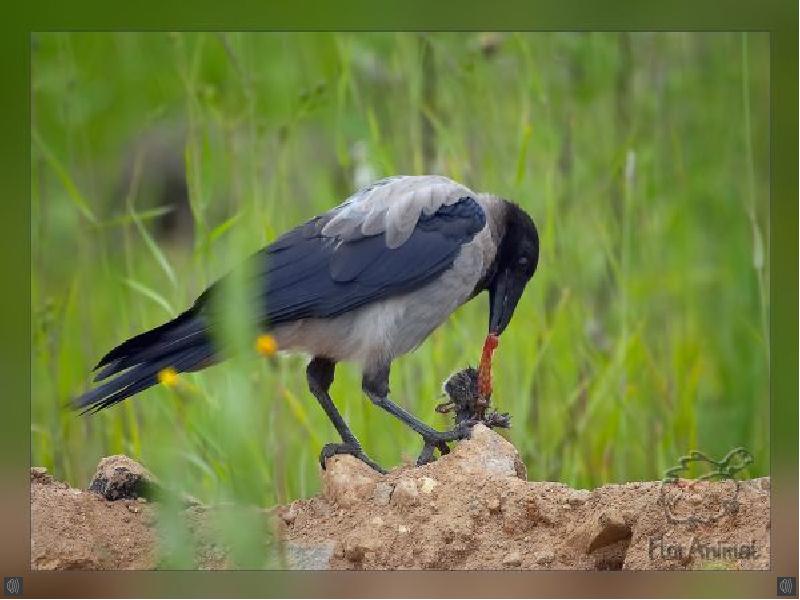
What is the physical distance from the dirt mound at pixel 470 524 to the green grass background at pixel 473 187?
113 cm

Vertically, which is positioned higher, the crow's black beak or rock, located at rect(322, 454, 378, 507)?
the crow's black beak

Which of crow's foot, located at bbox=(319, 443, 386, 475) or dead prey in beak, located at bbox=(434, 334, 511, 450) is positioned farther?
crow's foot, located at bbox=(319, 443, 386, 475)

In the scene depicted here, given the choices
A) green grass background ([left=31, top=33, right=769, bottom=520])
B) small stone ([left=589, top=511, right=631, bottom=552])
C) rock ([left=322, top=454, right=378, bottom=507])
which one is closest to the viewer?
small stone ([left=589, top=511, right=631, bottom=552])

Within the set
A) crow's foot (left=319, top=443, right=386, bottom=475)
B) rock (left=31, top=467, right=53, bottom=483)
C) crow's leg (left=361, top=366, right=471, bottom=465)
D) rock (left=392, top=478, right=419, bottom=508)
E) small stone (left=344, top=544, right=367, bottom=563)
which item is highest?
crow's leg (left=361, top=366, right=471, bottom=465)

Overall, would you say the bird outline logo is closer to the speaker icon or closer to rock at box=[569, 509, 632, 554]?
rock at box=[569, 509, 632, 554]

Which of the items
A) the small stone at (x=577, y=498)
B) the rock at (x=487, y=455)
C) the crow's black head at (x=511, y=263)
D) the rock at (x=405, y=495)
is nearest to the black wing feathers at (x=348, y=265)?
the crow's black head at (x=511, y=263)

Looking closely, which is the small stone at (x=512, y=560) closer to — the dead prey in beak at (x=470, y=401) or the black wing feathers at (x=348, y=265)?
the dead prey in beak at (x=470, y=401)

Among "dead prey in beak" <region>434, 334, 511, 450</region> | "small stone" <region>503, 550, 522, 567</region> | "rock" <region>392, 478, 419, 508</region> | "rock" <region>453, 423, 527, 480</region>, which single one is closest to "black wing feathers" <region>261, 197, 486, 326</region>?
"dead prey in beak" <region>434, 334, 511, 450</region>

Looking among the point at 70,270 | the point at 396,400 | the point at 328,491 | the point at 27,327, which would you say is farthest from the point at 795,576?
the point at 70,270

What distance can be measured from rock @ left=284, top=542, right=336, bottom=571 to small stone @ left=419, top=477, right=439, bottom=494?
1.24 feet

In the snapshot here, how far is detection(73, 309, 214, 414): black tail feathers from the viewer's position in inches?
220

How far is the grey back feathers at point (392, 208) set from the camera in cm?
616

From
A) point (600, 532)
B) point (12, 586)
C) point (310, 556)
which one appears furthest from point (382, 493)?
point (12, 586)

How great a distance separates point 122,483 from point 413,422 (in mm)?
1271
